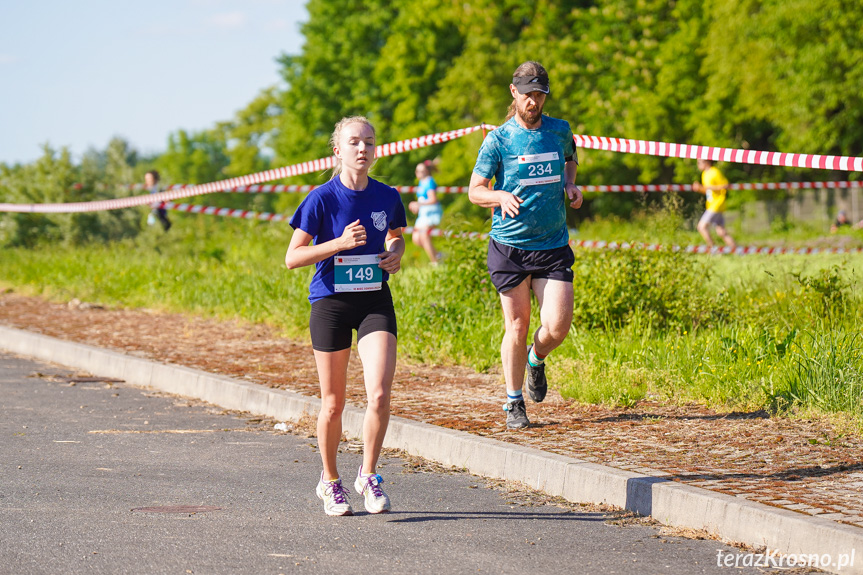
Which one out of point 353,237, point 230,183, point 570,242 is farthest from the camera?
point 230,183

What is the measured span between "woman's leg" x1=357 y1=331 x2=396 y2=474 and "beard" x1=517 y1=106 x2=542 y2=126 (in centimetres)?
191

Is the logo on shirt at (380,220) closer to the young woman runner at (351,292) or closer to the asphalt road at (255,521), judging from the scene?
the young woman runner at (351,292)

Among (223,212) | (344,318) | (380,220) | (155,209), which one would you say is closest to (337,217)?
(380,220)

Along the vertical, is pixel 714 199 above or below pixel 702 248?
above

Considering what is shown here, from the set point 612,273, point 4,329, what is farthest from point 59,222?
point 612,273

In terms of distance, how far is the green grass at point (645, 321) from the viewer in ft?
23.8

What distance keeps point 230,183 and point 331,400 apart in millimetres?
10566

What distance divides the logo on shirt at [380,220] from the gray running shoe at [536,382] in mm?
2006

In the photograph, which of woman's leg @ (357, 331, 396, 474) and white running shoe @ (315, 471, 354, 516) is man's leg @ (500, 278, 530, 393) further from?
white running shoe @ (315, 471, 354, 516)

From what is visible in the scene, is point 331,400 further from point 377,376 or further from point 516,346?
point 516,346

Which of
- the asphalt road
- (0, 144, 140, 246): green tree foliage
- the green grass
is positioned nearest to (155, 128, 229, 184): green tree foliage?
(0, 144, 140, 246): green tree foliage

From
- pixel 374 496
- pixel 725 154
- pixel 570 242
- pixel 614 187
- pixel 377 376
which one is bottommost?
pixel 374 496

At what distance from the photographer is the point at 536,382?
7090mm

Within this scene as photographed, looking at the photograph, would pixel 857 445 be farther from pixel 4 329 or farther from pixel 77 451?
pixel 4 329
